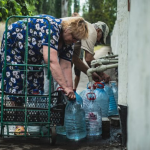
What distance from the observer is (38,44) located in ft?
13.8

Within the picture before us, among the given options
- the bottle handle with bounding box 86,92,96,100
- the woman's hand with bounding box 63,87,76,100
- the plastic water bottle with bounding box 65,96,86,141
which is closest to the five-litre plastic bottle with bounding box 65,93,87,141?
the plastic water bottle with bounding box 65,96,86,141

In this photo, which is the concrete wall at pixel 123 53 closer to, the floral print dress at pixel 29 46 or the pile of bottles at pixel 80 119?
the pile of bottles at pixel 80 119

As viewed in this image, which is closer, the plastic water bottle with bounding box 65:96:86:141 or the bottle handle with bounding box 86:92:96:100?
the plastic water bottle with bounding box 65:96:86:141

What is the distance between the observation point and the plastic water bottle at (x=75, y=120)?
450 centimetres

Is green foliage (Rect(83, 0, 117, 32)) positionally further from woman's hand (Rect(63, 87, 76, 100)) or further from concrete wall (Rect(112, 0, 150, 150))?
concrete wall (Rect(112, 0, 150, 150))

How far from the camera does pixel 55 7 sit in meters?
48.2

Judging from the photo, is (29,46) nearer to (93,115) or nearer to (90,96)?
(90,96)

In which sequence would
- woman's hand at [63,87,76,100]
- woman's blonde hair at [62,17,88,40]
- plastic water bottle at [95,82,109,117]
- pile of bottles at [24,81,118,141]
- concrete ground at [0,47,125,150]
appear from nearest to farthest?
concrete ground at [0,47,125,150] < woman's hand at [63,87,76,100] < woman's blonde hair at [62,17,88,40] < pile of bottles at [24,81,118,141] < plastic water bottle at [95,82,109,117]

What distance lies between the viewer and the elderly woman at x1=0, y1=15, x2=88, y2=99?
13.1ft

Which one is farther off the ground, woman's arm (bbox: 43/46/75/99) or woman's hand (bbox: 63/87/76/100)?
woman's arm (bbox: 43/46/75/99)

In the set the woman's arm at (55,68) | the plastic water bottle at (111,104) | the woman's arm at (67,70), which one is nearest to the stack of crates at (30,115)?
the woman's arm at (55,68)

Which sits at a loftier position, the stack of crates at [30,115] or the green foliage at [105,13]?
the green foliage at [105,13]

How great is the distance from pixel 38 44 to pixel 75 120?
1128 mm

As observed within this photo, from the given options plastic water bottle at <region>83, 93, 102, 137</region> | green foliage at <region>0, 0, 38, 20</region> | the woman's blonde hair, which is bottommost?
plastic water bottle at <region>83, 93, 102, 137</region>
